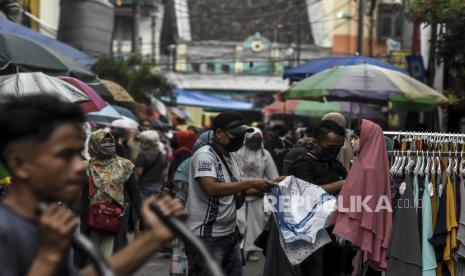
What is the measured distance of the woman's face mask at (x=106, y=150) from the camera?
8.22 meters

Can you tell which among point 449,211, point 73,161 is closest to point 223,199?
point 449,211

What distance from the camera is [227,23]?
5653 centimetres

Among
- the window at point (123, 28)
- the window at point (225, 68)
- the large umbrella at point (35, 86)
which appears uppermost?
the window at point (123, 28)

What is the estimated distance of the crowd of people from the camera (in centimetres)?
285

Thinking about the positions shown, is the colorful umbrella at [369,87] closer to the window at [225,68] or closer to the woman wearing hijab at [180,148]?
the woman wearing hijab at [180,148]

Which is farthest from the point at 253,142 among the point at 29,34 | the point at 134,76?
the point at 134,76

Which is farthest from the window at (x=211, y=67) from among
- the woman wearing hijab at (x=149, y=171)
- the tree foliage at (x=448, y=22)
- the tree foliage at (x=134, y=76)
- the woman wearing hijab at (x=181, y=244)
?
the woman wearing hijab at (x=181, y=244)

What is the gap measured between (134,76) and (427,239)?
1993cm

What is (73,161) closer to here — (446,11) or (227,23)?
(446,11)

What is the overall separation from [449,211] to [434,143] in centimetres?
63

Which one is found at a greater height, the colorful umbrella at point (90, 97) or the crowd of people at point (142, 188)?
the colorful umbrella at point (90, 97)

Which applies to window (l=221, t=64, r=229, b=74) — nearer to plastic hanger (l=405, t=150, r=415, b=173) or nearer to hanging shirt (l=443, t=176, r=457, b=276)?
plastic hanger (l=405, t=150, r=415, b=173)

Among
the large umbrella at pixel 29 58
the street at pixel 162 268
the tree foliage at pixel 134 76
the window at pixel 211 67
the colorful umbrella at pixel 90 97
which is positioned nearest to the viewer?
the colorful umbrella at pixel 90 97

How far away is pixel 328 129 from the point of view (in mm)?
7871
